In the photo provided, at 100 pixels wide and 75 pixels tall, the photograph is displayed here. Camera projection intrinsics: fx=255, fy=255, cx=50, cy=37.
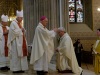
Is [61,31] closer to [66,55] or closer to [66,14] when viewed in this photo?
[66,55]

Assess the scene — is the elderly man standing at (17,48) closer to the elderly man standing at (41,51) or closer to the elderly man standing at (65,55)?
the elderly man standing at (41,51)

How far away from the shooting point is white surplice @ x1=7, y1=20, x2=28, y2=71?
7.88 m

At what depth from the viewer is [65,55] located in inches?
312

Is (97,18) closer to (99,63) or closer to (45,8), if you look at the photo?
(45,8)

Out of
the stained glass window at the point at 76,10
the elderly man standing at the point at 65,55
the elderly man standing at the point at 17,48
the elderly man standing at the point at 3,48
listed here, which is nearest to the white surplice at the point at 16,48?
the elderly man standing at the point at 17,48

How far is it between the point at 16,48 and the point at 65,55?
154 centimetres

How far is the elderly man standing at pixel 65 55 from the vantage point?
7879 mm

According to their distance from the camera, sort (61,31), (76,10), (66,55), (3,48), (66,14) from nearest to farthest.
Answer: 1. (66,55)
2. (61,31)
3. (3,48)
4. (66,14)
5. (76,10)

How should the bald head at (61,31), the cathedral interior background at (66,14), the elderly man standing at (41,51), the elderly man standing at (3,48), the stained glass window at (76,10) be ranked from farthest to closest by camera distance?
the stained glass window at (76,10), the cathedral interior background at (66,14), the elderly man standing at (3,48), the bald head at (61,31), the elderly man standing at (41,51)

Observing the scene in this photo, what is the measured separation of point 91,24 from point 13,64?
25.5ft

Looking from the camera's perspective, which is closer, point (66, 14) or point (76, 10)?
point (66, 14)

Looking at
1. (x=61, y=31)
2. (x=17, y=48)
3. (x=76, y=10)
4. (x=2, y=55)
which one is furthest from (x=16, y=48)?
(x=76, y=10)

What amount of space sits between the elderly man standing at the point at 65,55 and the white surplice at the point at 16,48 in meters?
1.12

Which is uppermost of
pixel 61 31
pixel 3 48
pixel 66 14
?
pixel 66 14
